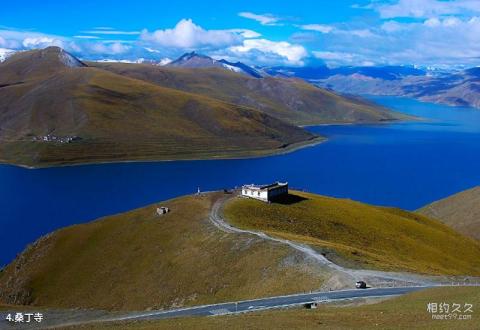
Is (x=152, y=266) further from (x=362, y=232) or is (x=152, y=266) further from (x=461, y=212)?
(x=461, y=212)

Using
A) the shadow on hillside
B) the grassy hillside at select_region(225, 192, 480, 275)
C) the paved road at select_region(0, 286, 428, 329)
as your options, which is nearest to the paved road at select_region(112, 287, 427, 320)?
the paved road at select_region(0, 286, 428, 329)

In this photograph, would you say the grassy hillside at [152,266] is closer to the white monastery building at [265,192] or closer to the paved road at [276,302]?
the paved road at [276,302]

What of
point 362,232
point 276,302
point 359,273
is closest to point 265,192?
point 362,232

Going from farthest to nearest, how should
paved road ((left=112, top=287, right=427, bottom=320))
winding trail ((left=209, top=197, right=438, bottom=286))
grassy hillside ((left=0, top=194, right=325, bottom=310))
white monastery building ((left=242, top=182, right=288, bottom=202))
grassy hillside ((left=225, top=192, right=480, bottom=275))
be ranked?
white monastery building ((left=242, top=182, right=288, bottom=202)) → grassy hillside ((left=225, top=192, right=480, bottom=275)) → grassy hillside ((left=0, top=194, right=325, bottom=310)) → winding trail ((left=209, top=197, right=438, bottom=286)) → paved road ((left=112, top=287, right=427, bottom=320))

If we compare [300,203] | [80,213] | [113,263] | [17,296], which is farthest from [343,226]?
[80,213]

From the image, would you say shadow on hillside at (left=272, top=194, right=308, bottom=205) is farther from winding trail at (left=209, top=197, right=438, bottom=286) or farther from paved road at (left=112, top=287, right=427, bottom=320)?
paved road at (left=112, top=287, right=427, bottom=320)

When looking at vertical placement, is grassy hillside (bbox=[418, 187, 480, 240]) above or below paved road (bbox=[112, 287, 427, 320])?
below
